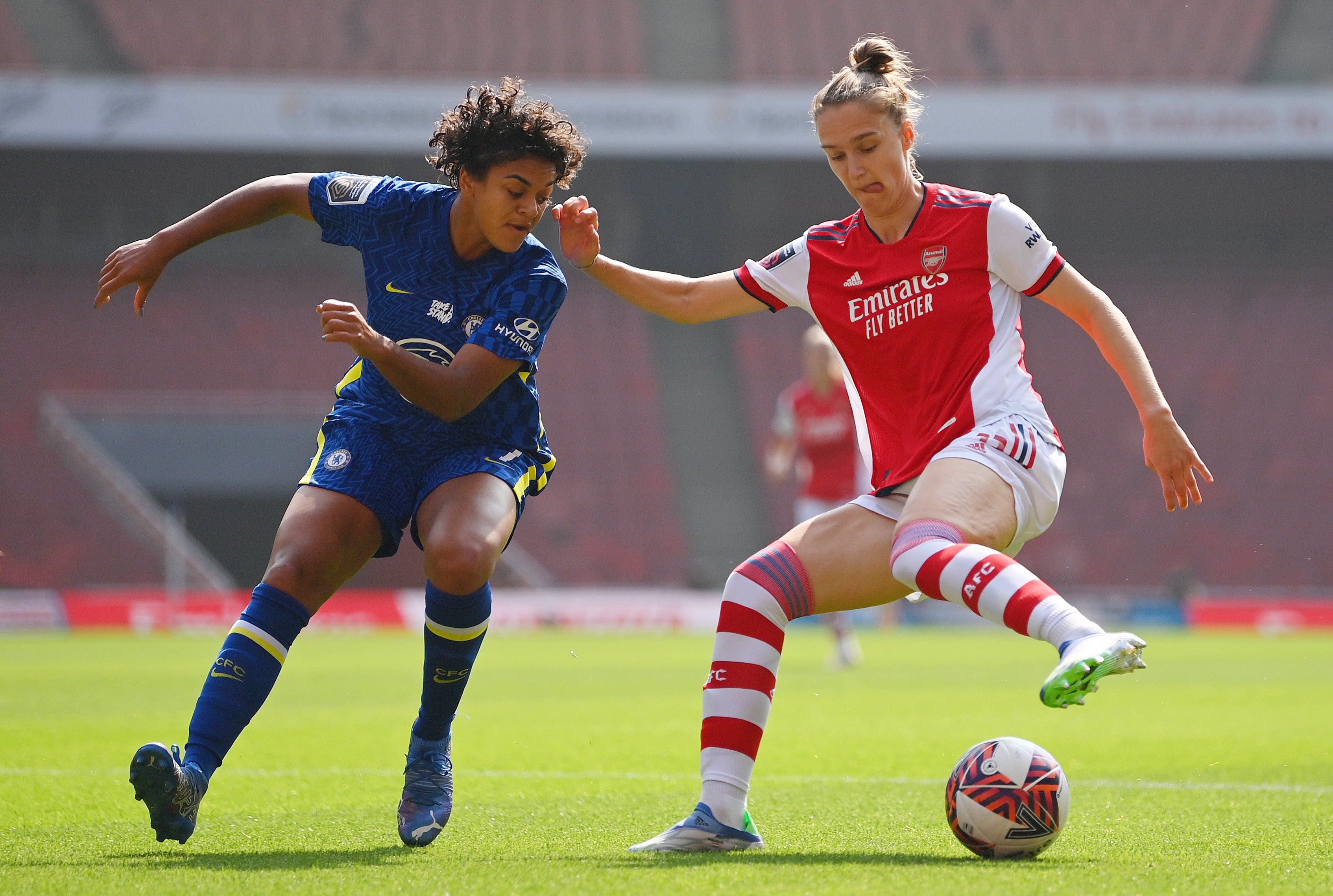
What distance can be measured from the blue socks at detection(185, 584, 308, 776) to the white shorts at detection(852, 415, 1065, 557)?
1.68 meters

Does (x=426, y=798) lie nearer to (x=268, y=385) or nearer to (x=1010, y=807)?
(x=1010, y=807)

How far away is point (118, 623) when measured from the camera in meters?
20.5

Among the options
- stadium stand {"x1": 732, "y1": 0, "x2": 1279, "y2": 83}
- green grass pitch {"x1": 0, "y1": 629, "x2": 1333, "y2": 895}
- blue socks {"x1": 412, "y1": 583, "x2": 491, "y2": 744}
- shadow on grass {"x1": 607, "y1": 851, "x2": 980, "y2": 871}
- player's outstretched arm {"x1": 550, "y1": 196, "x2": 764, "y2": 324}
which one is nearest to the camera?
green grass pitch {"x1": 0, "y1": 629, "x2": 1333, "y2": 895}

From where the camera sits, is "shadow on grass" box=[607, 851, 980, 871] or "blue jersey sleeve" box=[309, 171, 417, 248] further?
"blue jersey sleeve" box=[309, 171, 417, 248]

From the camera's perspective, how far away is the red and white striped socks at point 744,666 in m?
3.63

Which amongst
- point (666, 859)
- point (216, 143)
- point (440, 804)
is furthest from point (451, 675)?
point (216, 143)

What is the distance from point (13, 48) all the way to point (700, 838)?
27.7m

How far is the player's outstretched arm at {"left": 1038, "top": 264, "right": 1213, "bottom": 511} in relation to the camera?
353cm

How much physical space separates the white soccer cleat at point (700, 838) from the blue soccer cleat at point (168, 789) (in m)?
1.08

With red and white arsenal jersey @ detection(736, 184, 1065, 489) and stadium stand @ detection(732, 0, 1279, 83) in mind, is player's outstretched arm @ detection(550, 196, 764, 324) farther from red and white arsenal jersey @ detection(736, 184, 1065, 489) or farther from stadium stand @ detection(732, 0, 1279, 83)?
stadium stand @ detection(732, 0, 1279, 83)

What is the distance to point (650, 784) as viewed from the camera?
5207 mm

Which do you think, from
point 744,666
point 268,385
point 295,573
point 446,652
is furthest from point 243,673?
point 268,385

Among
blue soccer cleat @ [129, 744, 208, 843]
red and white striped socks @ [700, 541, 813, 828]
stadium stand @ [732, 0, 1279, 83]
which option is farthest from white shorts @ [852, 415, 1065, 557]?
stadium stand @ [732, 0, 1279, 83]

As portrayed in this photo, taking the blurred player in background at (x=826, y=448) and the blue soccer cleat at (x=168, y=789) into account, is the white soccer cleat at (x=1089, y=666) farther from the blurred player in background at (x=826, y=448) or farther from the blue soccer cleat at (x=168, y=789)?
the blurred player in background at (x=826, y=448)
